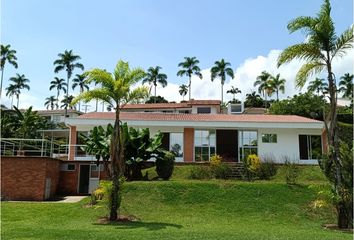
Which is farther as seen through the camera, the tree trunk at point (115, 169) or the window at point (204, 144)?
the window at point (204, 144)

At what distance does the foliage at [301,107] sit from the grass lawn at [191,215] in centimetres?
3179

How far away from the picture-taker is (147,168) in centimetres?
2670

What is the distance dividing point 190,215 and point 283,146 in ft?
51.4

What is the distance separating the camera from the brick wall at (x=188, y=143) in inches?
1190

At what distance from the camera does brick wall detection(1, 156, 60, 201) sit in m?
23.5

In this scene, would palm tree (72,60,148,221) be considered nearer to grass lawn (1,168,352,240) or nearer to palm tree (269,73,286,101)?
grass lawn (1,168,352,240)

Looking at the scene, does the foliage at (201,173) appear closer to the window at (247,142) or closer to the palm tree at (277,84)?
the window at (247,142)

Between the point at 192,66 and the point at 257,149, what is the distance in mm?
43997

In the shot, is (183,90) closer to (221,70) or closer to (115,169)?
(221,70)

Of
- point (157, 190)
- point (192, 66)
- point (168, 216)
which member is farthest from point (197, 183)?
point (192, 66)

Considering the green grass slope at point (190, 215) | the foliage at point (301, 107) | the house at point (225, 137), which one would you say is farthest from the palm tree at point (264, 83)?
the green grass slope at point (190, 215)

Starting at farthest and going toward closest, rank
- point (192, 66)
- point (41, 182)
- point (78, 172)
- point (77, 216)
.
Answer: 1. point (192, 66)
2. point (78, 172)
3. point (41, 182)
4. point (77, 216)

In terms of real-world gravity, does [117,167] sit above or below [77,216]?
above

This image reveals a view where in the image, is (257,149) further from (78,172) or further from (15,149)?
(15,149)
